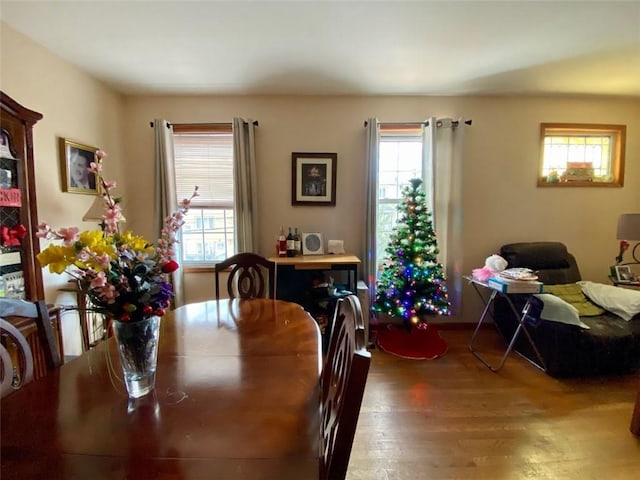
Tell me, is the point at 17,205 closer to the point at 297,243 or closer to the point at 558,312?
the point at 297,243

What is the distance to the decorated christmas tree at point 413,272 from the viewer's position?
9.16ft

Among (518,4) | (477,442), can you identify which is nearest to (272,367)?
(477,442)

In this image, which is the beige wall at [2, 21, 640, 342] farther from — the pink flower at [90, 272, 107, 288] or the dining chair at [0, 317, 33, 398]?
the pink flower at [90, 272, 107, 288]

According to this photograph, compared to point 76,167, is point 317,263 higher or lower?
lower

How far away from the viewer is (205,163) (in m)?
3.22

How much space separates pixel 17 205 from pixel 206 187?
1.70 m

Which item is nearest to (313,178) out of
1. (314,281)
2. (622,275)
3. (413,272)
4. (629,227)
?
(314,281)

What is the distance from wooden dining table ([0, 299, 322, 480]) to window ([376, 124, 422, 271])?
229 centimetres

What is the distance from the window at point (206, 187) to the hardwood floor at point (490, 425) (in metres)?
2.14

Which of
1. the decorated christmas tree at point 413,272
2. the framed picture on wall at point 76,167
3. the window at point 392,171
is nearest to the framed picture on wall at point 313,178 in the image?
the window at point 392,171

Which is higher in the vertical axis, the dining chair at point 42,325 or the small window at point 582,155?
the small window at point 582,155

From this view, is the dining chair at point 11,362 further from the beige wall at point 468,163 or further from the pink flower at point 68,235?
the beige wall at point 468,163

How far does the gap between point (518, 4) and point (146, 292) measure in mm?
2526

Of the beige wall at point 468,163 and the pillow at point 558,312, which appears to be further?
the beige wall at point 468,163
